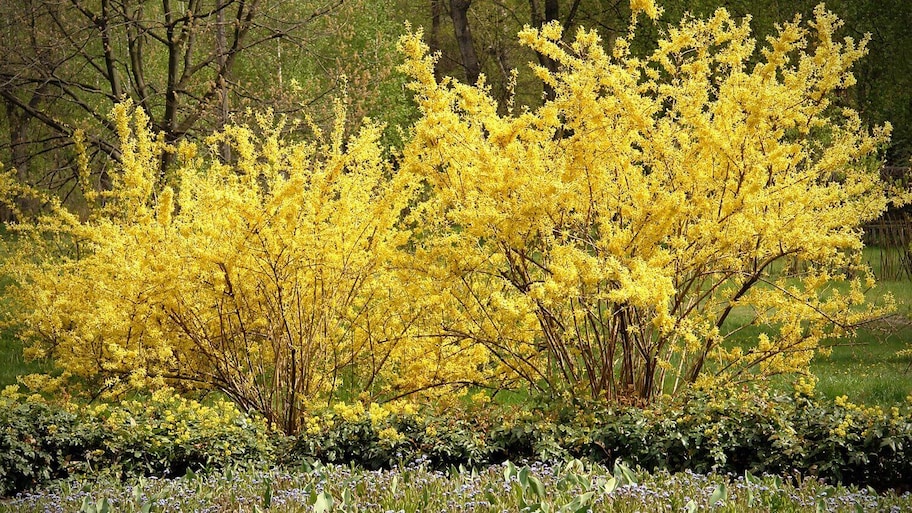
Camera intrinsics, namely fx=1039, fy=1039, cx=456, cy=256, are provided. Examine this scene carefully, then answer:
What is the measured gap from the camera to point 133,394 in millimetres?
7883

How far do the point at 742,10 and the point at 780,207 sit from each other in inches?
440

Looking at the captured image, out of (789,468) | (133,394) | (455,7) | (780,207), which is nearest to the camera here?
(789,468)

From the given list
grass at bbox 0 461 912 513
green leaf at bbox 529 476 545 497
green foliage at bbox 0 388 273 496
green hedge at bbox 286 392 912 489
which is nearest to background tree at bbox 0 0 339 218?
green foliage at bbox 0 388 273 496

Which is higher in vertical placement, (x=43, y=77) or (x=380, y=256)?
(x=43, y=77)

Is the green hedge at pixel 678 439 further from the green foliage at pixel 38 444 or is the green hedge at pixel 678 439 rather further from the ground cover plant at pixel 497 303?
the green foliage at pixel 38 444

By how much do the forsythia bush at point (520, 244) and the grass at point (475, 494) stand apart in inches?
45.2

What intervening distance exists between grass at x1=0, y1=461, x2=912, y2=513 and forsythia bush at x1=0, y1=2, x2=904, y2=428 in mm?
1149

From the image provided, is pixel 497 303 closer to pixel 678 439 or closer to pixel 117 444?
pixel 678 439

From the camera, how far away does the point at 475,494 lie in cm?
387

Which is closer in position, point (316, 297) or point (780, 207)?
point (780, 207)

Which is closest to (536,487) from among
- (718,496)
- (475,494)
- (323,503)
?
(475,494)

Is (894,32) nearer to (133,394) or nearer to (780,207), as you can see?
(780,207)

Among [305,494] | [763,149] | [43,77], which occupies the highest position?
[43,77]

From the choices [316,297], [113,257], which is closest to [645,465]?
[316,297]
